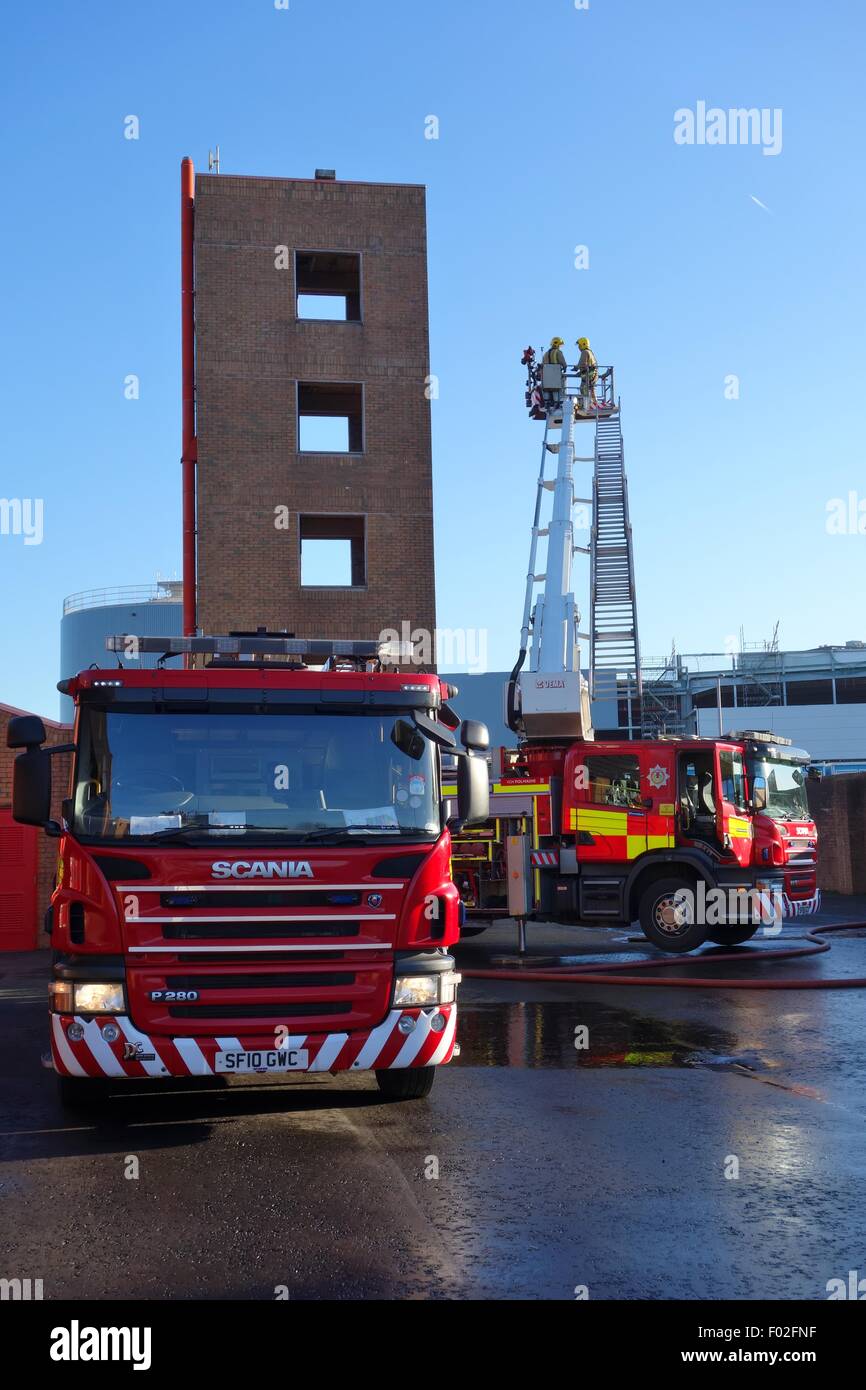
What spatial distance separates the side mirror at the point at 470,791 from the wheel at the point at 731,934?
32.0 feet

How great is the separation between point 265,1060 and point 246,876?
948mm

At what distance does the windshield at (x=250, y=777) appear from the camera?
7051 mm

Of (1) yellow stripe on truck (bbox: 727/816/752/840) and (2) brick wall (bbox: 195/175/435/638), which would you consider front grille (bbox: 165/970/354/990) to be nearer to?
(1) yellow stripe on truck (bbox: 727/816/752/840)

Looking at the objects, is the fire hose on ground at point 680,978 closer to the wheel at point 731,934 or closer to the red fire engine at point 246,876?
the wheel at point 731,934

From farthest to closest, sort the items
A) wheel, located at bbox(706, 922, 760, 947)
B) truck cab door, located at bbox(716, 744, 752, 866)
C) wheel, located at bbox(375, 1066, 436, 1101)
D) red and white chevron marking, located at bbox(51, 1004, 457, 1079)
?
wheel, located at bbox(706, 922, 760, 947)
truck cab door, located at bbox(716, 744, 752, 866)
wheel, located at bbox(375, 1066, 436, 1101)
red and white chevron marking, located at bbox(51, 1004, 457, 1079)

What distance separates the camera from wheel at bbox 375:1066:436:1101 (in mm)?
7742

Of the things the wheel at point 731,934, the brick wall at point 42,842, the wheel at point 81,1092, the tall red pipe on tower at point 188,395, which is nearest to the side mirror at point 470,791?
the wheel at point 81,1092

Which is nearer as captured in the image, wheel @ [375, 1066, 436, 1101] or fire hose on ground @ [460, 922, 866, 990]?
wheel @ [375, 1066, 436, 1101]

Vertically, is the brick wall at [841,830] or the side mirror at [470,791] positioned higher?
the side mirror at [470,791]

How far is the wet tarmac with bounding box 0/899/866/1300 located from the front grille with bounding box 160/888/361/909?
48.3 inches

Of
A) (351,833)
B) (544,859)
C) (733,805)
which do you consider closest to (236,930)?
→ (351,833)

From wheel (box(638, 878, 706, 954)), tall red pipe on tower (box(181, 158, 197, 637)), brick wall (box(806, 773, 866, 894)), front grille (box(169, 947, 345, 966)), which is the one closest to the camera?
front grille (box(169, 947, 345, 966))

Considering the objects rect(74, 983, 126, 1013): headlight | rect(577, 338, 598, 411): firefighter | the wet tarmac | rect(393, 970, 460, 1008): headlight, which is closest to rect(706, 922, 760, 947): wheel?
the wet tarmac
